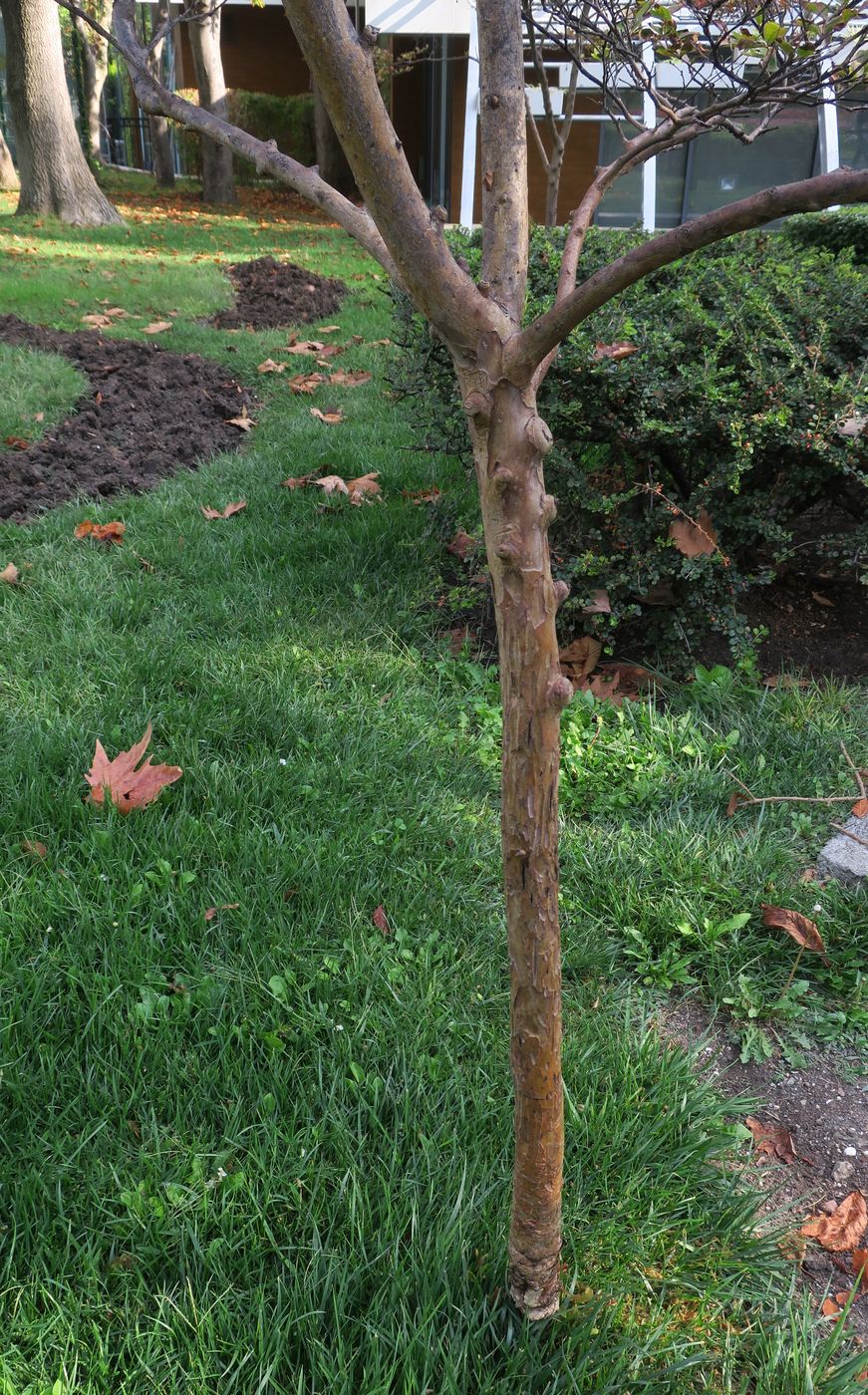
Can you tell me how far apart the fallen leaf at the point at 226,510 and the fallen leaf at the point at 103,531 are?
391 mm

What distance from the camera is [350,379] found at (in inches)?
272

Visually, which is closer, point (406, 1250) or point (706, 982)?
point (406, 1250)

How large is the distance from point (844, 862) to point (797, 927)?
326mm

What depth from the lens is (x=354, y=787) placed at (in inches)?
111

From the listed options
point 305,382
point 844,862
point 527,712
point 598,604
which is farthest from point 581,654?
point 305,382

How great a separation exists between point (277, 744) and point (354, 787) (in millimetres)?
320

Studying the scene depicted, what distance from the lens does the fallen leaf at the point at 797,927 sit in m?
2.42

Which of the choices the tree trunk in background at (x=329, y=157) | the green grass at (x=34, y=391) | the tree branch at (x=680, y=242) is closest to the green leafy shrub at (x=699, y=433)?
the tree branch at (x=680, y=242)

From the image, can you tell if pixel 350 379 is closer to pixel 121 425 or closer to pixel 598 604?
pixel 121 425

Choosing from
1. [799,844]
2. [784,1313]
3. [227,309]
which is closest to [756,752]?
[799,844]

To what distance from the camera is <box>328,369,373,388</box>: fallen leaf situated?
269 inches

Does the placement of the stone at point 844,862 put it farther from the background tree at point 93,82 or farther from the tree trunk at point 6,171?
the background tree at point 93,82

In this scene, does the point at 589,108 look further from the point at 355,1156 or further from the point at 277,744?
the point at 355,1156

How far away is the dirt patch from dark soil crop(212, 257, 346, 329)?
7.65m
